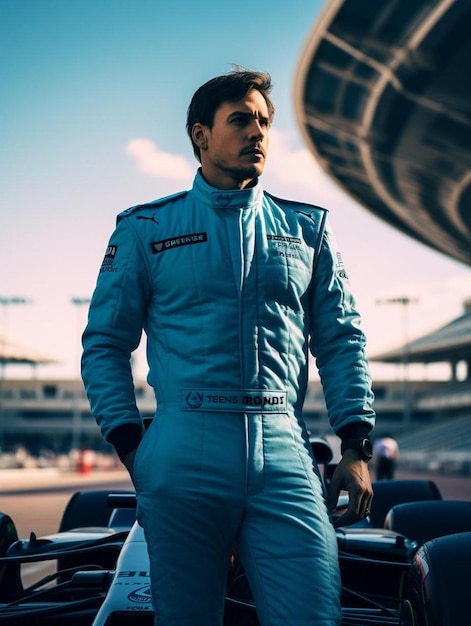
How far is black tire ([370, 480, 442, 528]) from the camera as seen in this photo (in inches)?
A: 221

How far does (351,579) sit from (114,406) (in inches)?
87.7

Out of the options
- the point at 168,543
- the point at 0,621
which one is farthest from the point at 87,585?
the point at 168,543

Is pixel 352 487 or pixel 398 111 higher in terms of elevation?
pixel 398 111

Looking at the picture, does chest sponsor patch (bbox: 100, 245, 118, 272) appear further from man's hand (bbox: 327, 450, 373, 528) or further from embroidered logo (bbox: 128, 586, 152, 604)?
embroidered logo (bbox: 128, 586, 152, 604)

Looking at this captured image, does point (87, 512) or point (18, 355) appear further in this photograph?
point (18, 355)

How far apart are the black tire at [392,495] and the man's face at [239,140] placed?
3738 mm

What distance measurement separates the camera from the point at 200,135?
89.5 inches

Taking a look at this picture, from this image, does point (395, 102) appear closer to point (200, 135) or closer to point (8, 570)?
point (8, 570)

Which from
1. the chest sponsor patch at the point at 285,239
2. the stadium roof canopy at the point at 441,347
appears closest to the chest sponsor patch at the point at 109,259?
the chest sponsor patch at the point at 285,239

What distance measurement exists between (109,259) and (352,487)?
77 cm

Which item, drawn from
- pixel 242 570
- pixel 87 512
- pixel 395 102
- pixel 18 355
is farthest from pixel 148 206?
pixel 18 355

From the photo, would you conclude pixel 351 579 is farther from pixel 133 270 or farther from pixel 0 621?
pixel 133 270

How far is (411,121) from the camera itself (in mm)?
26062

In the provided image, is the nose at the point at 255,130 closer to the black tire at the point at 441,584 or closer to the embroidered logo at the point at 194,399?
the embroidered logo at the point at 194,399
